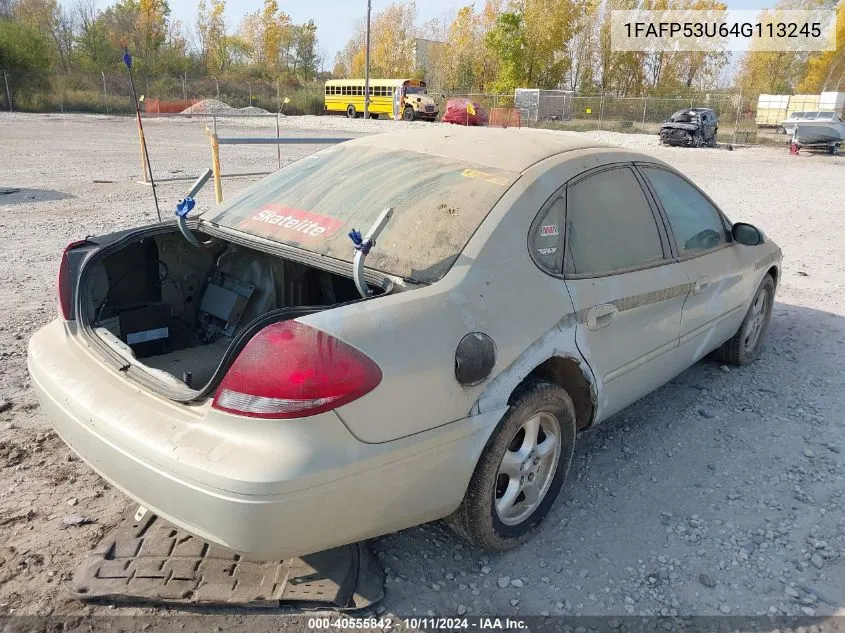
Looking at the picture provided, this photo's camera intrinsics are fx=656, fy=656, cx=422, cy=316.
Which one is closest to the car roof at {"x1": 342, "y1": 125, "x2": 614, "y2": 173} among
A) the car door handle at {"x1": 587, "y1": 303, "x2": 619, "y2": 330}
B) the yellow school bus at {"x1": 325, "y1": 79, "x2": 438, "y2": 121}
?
the car door handle at {"x1": 587, "y1": 303, "x2": 619, "y2": 330}

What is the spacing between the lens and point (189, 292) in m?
3.52

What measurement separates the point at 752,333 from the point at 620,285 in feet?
7.44

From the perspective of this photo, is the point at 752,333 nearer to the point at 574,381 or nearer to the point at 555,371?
the point at 574,381

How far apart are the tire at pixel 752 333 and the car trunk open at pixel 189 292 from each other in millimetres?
2877

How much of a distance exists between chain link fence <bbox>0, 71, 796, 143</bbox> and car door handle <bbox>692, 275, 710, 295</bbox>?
32855mm

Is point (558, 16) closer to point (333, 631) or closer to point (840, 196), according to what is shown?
point (840, 196)

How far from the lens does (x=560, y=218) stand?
2.92 m

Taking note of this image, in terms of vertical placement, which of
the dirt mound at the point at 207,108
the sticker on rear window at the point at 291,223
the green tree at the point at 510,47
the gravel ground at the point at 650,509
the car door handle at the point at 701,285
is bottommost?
the gravel ground at the point at 650,509

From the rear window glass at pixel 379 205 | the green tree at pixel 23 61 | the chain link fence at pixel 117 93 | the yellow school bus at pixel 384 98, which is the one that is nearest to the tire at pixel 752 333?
the rear window glass at pixel 379 205

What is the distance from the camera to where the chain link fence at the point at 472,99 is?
36062 mm

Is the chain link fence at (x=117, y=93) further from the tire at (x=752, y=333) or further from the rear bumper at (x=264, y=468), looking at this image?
the rear bumper at (x=264, y=468)

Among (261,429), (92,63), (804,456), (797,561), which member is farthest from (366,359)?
(92,63)

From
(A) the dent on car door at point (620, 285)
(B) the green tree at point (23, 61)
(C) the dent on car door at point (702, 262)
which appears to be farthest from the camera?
(B) the green tree at point (23, 61)

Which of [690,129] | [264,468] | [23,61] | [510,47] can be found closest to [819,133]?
[690,129]
